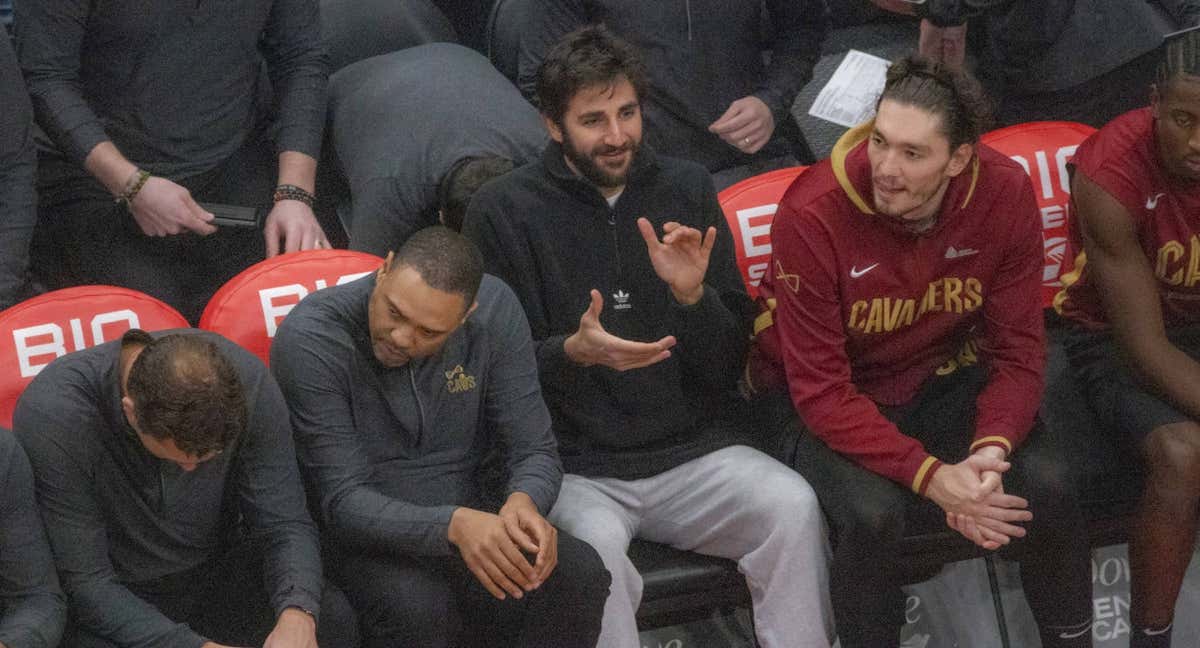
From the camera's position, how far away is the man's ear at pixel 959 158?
2.77 m

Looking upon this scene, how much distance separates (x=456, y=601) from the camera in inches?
107

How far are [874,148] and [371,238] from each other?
3.60 ft

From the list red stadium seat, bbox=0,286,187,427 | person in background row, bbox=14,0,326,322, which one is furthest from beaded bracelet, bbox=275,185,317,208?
red stadium seat, bbox=0,286,187,427

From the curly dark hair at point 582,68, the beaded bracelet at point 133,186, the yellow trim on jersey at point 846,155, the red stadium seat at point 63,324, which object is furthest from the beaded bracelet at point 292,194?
the yellow trim on jersey at point 846,155

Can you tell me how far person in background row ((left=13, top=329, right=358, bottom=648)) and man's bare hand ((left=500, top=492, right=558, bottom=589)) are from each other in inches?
12.6

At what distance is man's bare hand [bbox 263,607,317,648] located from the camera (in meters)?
2.52

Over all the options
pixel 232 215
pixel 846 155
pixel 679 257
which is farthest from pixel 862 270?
pixel 232 215

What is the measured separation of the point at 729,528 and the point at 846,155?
27.7 inches

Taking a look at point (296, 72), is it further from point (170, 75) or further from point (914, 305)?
point (914, 305)

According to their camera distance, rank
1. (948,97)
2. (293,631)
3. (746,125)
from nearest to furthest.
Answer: (293,631) → (948,97) → (746,125)

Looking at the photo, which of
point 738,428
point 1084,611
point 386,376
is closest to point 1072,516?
point 1084,611

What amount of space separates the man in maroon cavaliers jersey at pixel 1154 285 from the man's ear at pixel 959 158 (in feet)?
0.98

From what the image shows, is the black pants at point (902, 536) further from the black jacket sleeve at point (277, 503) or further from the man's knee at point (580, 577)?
the black jacket sleeve at point (277, 503)

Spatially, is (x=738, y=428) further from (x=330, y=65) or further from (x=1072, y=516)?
(x=330, y=65)
